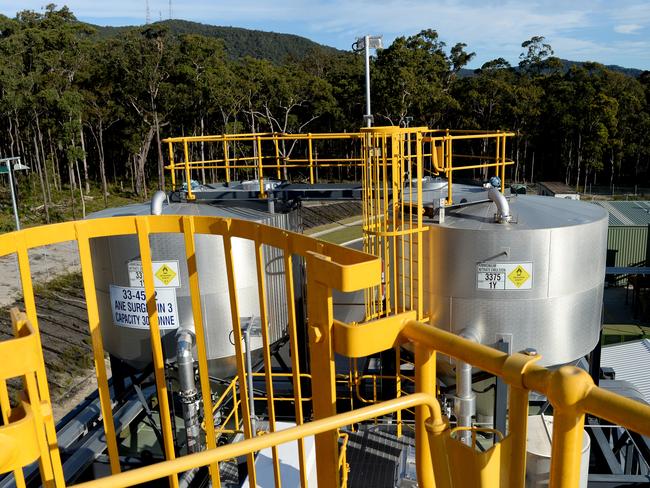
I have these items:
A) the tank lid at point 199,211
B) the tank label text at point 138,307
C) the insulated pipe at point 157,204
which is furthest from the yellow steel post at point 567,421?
the insulated pipe at point 157,204

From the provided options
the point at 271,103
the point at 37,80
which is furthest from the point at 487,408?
the point at 271,103

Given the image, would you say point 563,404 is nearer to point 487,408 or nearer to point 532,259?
point 532,259

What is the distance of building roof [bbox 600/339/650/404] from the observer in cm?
1288

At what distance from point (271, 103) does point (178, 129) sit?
908 cm

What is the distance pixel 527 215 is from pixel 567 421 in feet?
23.5

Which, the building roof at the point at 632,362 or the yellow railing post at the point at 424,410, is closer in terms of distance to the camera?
the yellow railing post at the point at 424,410

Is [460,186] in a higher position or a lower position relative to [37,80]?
lower

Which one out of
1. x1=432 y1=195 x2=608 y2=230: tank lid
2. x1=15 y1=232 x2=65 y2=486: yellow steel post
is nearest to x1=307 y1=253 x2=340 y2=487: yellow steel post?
x1=15 y1=232 x2=65 y2=486: yellow steel post

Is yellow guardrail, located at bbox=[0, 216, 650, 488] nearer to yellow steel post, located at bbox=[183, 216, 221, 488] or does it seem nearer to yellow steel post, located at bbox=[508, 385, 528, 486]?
yellow steel post, located at bbox=[508, 385, 528, 486]

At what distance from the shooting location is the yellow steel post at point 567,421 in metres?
2.03

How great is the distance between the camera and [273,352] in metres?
10.4

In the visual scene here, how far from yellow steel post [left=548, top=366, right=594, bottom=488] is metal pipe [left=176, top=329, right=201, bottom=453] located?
6.82 m

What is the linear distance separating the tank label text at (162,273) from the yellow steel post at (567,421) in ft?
23.5

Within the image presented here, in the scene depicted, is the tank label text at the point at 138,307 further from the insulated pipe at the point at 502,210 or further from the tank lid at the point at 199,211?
the insulated pipe at the point at 502,210
